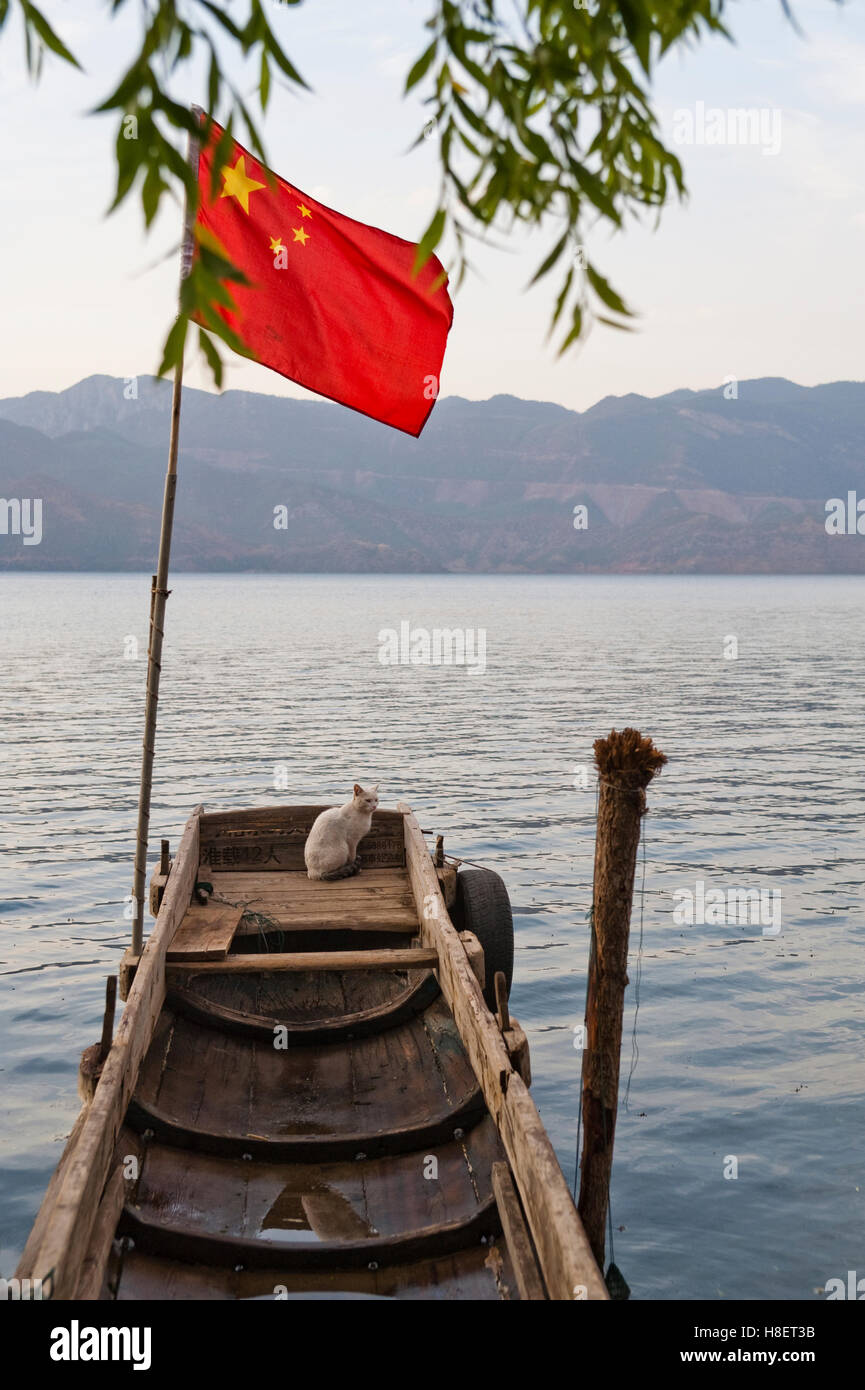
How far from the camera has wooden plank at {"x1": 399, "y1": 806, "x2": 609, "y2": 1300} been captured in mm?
5102

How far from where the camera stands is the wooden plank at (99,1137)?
4.97m

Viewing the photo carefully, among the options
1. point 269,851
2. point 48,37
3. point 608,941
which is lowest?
point 269,851

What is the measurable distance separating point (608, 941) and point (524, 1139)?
2.20 meters

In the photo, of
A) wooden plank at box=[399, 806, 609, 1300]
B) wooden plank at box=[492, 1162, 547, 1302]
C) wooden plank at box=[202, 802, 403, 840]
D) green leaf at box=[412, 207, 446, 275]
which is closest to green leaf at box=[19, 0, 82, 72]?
green leaf at box=[412, 207, 446, 275]

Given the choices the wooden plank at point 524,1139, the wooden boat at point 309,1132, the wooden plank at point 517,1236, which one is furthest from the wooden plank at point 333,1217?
the wooden plank at point 524,1139

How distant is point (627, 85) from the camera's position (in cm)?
347

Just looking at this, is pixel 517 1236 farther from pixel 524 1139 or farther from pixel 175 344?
pixel 175 344

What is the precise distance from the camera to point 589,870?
64.5 ft

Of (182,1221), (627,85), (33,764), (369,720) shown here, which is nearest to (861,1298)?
(182,1221)

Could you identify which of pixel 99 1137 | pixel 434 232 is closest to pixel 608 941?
pixel 99 1137

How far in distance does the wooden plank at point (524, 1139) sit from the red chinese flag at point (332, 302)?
482 centimetres

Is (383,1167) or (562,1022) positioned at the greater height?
(383,1167)

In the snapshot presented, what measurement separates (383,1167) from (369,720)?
30.8 m
